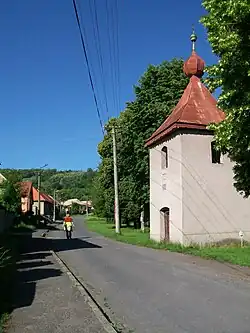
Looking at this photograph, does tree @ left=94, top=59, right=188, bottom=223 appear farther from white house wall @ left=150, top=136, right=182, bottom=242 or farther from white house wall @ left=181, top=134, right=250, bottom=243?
white house wall @ left=181, top=134, right=250, bottom=243

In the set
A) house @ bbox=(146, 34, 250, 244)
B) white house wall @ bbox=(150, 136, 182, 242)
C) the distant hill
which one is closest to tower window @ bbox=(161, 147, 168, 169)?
white house wall @ bbox=(150, 136, 182, 242)

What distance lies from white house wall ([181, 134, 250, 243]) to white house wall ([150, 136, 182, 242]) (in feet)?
1.36

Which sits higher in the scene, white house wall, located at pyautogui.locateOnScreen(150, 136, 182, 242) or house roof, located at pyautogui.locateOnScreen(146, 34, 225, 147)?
house roof, located at pyautogui.locateOnScreen(146, 34, 225, 147)

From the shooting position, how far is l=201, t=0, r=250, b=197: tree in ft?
48.8

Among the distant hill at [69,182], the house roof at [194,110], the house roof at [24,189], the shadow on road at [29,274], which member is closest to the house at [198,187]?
the house roof at [194,110]

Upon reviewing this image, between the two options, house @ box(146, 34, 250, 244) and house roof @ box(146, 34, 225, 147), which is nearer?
house @ box(146, 34, 250, 244)

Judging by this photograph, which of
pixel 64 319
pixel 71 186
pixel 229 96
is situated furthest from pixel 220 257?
pixel 71 186

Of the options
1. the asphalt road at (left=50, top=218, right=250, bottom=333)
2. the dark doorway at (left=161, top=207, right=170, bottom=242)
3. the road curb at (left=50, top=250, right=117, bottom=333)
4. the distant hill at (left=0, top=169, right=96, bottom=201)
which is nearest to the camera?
the road curb at (left=50, top=250, right=117, bottom=333)

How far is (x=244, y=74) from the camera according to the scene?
1564 centimetres

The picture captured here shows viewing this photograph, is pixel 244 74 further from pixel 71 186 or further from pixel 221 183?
pixel 71 186

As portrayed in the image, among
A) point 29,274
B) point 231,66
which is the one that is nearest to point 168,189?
point 231,66

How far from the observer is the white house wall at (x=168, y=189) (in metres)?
24.6

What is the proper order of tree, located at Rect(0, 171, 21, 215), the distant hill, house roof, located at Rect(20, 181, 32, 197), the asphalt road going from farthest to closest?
the distant hill
house roof, located at Rect(20, 181, 32, 197)
tree, located at Rect(0, 171, 21, 215)
the asphalt road

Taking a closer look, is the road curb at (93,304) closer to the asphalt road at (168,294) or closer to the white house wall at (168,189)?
the asphalt road at (168,294)
